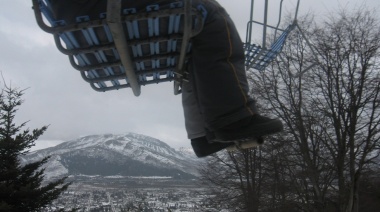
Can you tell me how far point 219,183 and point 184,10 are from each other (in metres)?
22.5

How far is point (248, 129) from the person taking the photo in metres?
2.08

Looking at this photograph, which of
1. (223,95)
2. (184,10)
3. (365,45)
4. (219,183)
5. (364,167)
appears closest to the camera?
(184,10)

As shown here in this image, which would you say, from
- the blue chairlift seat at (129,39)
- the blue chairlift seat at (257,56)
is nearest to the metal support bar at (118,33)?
the blue chairlift seat at (129,39)

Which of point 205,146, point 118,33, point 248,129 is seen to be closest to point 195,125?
point 205,146

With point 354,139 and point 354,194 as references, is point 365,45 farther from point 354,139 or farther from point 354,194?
point 354,194

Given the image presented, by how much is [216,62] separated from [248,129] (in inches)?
16.8

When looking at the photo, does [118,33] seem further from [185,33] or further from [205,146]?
[205,146]

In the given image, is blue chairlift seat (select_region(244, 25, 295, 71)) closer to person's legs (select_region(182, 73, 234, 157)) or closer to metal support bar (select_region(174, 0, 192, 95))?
person's legs (select_region(182, 73, 234, 157))

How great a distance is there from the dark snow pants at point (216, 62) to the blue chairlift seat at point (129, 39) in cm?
9

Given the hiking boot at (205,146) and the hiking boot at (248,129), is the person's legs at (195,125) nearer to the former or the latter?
the hiking boot at (205,146)

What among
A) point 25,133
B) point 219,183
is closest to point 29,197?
point 25,133

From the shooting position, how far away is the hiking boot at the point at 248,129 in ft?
6.75

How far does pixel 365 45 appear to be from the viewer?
47.2 feet

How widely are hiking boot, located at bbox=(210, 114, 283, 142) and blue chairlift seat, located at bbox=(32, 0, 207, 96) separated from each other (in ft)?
1.61
